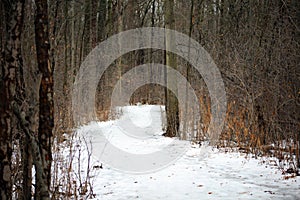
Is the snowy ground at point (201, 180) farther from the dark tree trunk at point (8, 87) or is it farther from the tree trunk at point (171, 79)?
the dark tree trunk at point (8, 87)

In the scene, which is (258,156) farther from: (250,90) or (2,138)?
(2,138)

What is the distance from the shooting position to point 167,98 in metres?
8.55

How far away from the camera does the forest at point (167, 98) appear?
7.89ft

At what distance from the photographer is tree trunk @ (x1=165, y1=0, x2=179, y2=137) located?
27.2 feet

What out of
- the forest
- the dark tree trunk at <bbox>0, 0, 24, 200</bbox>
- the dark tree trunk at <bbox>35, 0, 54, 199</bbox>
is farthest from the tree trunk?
the dark tree trunk at <bbox>0, 0, 24, 200</bbox>

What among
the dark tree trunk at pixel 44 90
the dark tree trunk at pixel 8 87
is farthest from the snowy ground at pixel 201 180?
the dark tree trunk at pixel 8 87

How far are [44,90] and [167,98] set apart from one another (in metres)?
6.23

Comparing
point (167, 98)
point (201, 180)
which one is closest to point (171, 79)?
point (167, 98)

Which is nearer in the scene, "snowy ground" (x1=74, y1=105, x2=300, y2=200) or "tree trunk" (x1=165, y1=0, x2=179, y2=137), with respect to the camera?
"snowy ground" (x1=74, y1=105, x2=300, y2=200)

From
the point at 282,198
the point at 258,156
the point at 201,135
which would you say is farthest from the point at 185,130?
the point at 282,198

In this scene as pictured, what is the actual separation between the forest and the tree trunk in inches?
1.0

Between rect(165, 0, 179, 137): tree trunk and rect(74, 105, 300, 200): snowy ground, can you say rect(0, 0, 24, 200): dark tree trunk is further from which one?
rect(165, 0, 179, 137): tree trunk

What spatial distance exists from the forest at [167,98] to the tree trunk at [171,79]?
3cm

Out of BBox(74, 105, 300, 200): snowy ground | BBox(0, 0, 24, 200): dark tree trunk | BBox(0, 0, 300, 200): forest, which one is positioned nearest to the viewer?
BBox(0, 0, 24, 200): dark tree trunk
